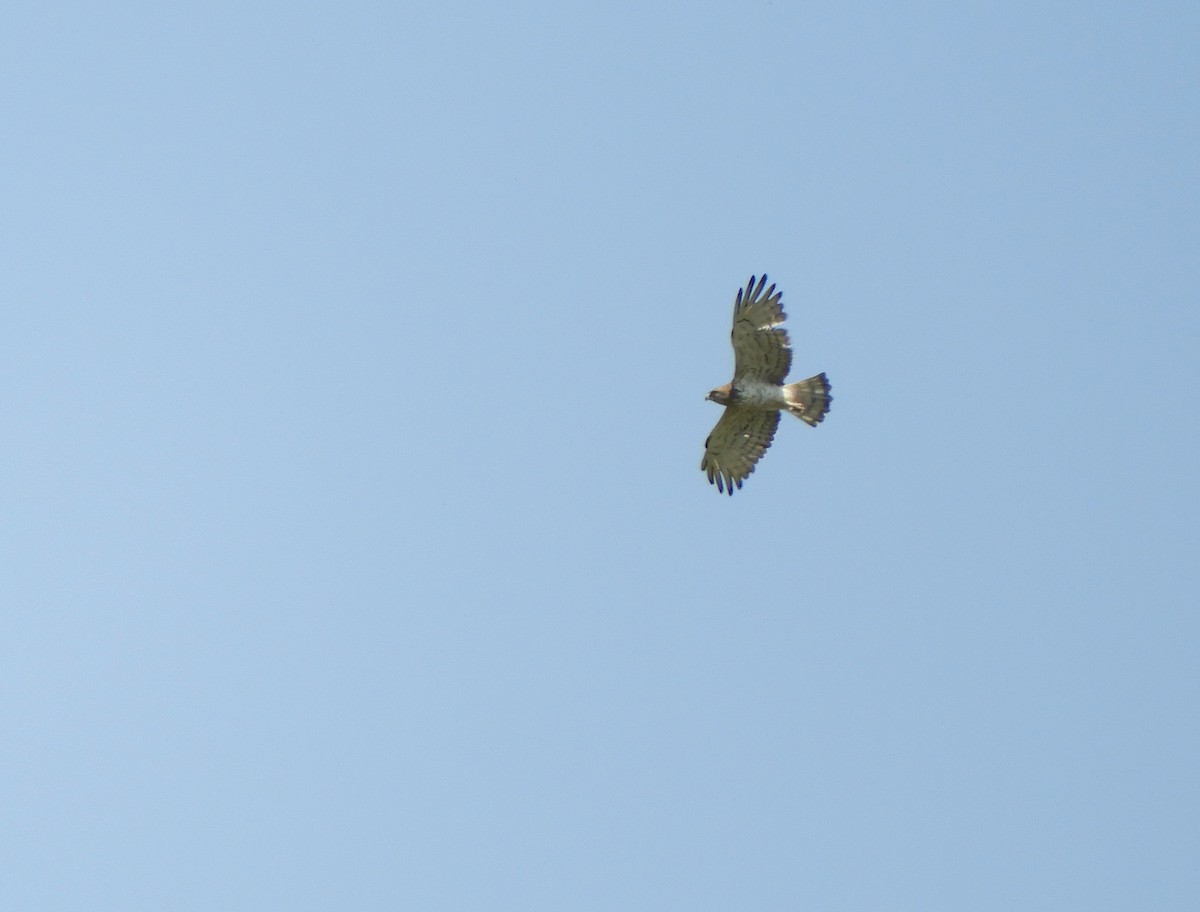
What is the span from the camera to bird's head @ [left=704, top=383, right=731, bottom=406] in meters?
23.9

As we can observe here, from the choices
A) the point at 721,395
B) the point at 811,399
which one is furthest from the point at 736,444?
the point at 811,399

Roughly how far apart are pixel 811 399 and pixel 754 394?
87cm

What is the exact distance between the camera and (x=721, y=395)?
23.9 meters

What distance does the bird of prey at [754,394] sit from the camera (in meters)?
23.2

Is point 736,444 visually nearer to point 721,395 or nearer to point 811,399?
point 721,395

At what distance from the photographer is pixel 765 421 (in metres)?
24.3

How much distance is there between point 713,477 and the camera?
24781 mm

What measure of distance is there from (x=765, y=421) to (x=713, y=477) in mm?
1180

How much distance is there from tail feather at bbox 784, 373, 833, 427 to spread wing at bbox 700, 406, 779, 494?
0.81 meters

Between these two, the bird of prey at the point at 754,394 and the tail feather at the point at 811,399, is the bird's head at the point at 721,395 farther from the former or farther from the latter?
the tail feather at the point at 811,399

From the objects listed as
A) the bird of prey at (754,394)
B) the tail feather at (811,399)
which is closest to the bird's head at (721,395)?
the bird of prey at (754,394)

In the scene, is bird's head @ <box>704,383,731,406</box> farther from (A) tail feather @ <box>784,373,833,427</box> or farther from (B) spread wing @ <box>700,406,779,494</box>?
(A) tail feather @ <box>784,373,833,427</box>

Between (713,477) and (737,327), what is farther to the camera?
(713,477)

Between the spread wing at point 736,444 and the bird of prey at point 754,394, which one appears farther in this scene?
the spread wing at point 736,444
